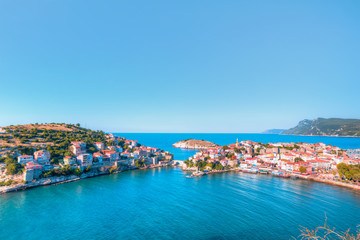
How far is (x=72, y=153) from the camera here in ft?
128

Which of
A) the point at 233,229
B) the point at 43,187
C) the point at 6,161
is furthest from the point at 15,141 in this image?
the point at 233,229

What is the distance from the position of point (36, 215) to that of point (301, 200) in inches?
1333

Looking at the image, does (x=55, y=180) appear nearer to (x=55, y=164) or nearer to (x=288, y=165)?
(x=55, y=164)

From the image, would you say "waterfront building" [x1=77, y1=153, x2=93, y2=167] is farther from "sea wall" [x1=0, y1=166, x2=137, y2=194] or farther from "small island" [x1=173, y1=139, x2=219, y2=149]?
"small island" [x1=173, y1=139, x2=219, y2=149]

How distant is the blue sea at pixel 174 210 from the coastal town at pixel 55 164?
2566 millimetres

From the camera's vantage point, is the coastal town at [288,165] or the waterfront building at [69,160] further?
the waterfront building at [69,160]

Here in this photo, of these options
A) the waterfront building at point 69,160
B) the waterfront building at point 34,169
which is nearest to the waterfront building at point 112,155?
the waterfront building at point 69,160

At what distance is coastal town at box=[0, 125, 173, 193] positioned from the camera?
91.9ft

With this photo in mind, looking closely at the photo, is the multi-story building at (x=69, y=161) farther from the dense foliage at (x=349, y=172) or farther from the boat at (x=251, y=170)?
the dense foliage at (x=349, y=172)

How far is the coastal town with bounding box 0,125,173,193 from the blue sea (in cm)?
257

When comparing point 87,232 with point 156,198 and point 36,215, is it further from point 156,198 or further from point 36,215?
point 156,198

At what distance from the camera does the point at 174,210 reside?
20797 millimetres

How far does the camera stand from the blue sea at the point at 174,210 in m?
16.5

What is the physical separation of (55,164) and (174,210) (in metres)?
27.9
